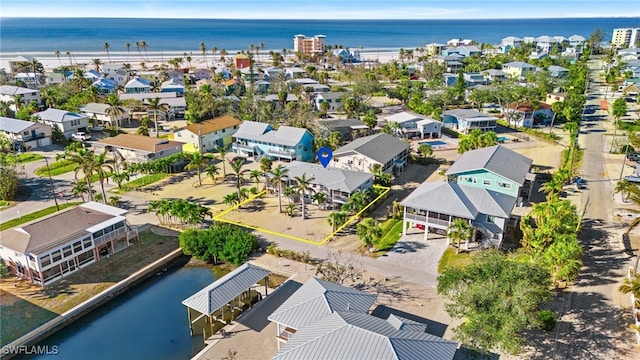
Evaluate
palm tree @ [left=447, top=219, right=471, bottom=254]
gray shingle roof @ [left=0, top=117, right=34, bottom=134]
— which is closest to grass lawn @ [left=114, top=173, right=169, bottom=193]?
gray shingle roof @ [left=0, top=117, right=34, bottom=134]

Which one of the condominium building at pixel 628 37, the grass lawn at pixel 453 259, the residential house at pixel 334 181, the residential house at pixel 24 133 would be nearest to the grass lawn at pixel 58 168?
the residential house at pixel 24 133

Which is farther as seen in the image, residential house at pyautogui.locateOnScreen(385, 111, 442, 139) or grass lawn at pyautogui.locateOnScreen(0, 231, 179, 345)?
residential house at pyautogui.locateOnScreen(385, 111, 442, 139)

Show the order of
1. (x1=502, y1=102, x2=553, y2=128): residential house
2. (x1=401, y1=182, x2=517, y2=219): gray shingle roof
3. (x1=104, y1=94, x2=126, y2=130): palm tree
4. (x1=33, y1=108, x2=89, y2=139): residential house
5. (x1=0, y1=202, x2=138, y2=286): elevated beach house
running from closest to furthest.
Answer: (x1=0, y1=202, x2=138, y2=286): elevated beach house < (x1=401, y1=182, x2=517, y2=219): gray shingle roof < (x1=33, y1=108, x2=89, y2=139): residential house < (x1=104, y1=94, x2=126, y2=130): palm tree < (x1=502, y1=102, x2=553, y2=128): residential house

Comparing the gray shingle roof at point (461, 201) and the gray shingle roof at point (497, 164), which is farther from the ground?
the gray shingle roof at point (497, 164)

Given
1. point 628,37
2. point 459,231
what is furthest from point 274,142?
point 628,37

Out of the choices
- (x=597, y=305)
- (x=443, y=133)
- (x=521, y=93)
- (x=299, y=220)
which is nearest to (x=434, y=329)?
(x=597, y=305)

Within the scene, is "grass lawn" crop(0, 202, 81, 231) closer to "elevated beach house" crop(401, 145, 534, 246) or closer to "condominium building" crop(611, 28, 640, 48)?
"elevated beach house" crop(401, 145, 534, 246)

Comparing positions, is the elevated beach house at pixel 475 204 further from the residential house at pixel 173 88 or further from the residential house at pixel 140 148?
the residential house at pixel 173 88

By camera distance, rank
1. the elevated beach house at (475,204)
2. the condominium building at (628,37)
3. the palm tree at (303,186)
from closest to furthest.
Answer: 1. the elevated beach house at (475,204)
2. the palm tree at (303,186)
3. the condominium building at (628,37)
